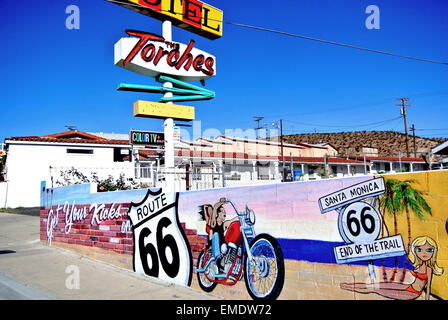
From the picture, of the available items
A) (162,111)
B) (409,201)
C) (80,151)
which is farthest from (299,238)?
(80,151)

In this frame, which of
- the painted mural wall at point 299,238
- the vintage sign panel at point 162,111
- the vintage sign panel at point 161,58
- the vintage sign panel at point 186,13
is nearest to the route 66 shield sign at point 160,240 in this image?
the painted mural wall at point 299,238

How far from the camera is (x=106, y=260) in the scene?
1059cm

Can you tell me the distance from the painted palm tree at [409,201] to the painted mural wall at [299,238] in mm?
12

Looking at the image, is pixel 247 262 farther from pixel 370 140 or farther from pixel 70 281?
pixel 370 140

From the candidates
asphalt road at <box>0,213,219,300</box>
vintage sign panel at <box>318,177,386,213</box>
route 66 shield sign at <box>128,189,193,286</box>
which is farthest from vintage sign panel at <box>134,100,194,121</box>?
vintage sign panel at <box>318,177,386,213</box>

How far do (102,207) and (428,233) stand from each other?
898 centimetres

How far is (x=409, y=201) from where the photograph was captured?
4805mm

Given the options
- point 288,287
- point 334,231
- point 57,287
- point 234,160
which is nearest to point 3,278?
point 57,287

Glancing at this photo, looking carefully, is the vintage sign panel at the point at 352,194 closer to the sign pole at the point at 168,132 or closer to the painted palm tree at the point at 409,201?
the painted palm tree at the point at 409,201

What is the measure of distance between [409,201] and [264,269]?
2.73m

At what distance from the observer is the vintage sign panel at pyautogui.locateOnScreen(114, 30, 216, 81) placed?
1206cm

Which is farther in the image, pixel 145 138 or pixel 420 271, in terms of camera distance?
pixel 145 138

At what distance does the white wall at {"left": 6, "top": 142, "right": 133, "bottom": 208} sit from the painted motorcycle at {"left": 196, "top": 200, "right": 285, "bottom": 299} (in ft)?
76.6
